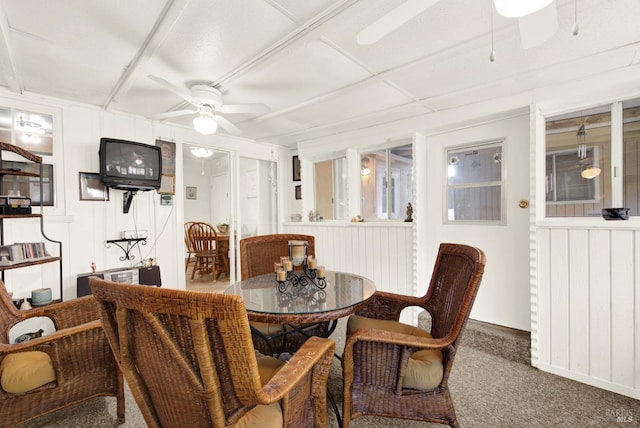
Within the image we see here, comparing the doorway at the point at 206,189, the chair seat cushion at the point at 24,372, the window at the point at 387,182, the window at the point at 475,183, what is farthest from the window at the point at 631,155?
the doorway at the point at 206,189

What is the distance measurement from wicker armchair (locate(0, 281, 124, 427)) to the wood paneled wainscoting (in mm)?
2555

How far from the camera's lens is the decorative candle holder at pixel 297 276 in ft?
6.02

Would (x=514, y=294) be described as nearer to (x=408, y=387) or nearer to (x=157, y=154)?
(x=408, y=387)

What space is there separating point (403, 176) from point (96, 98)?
3221 mm

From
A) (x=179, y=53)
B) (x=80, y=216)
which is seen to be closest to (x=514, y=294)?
(x=179, y=53)

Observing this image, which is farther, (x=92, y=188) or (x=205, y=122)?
(x=92, y=188)

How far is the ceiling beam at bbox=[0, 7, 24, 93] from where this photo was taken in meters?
Result: 1.54

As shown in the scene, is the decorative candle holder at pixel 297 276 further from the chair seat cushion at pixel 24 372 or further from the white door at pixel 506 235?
the white door at pixel 506 235

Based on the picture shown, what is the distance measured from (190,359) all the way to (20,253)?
87.5 inches

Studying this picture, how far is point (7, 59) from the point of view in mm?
1884

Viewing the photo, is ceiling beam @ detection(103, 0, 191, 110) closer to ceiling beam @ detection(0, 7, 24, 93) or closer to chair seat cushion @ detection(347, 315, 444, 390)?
ceiling beam @ detection(0, 7, 24, 93)

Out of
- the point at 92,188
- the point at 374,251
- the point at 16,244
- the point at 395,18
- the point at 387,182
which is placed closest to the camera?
the point at 395,18

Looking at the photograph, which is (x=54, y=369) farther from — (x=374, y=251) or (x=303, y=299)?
(x=374, y=251)

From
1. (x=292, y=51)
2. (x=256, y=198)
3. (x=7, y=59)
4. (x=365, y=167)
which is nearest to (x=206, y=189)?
(x=256, y=198)
